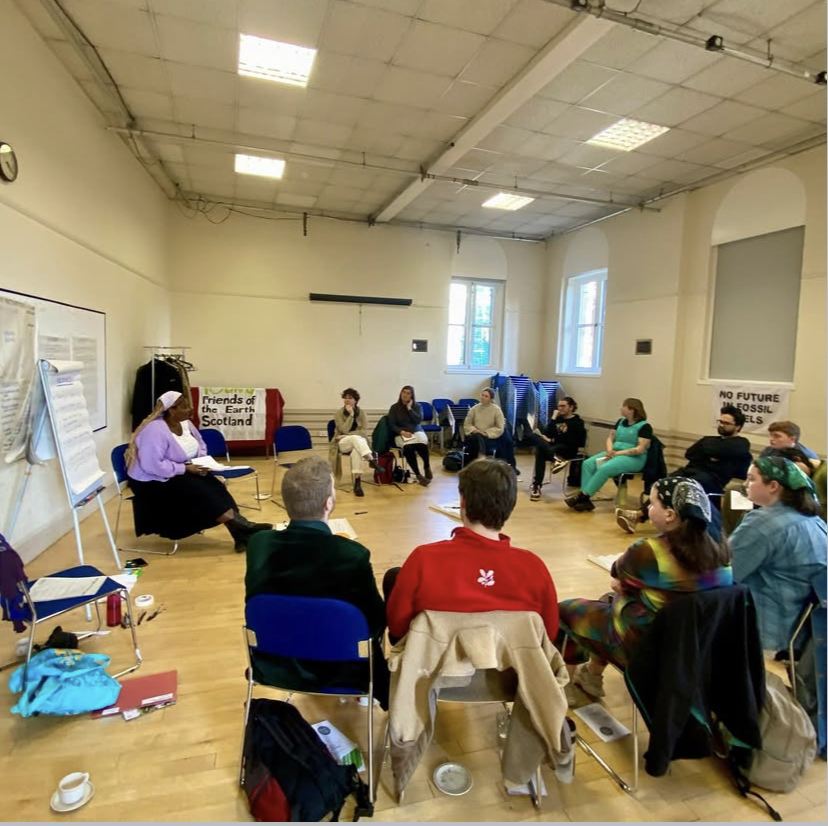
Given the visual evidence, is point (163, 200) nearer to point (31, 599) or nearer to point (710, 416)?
point (31, 599)

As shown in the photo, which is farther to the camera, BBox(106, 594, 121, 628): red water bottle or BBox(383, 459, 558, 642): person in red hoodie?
BBox(106, 594, 121, 628): red water bottle

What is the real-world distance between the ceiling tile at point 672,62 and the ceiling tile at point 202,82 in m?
3.17

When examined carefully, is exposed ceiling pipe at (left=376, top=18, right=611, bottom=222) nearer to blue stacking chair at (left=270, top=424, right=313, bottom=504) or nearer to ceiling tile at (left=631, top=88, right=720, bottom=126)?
ceiling tile at (left=631, top=88, right=720, bottom=126)

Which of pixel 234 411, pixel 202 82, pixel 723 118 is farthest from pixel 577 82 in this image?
pixel 234 411

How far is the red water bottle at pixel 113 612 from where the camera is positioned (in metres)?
2.81

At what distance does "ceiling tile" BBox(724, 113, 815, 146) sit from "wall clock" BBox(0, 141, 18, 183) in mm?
5858

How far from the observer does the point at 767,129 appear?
15.7 feet

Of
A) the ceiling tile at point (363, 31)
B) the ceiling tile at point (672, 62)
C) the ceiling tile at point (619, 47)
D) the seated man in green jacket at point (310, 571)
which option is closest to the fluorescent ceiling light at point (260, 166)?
the ceiling tile at point (363, 31)

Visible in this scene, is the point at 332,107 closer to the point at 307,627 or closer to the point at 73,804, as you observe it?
the point at 307,627

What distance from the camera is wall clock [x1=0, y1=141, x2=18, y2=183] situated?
123 inches

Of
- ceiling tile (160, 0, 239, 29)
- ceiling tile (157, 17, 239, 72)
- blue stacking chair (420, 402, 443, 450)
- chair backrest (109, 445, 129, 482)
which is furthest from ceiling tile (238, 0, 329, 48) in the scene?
blue stacking chair (420, 402, 443, 450)

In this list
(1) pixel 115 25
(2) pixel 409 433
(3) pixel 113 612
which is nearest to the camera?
(3) pixel 113 612

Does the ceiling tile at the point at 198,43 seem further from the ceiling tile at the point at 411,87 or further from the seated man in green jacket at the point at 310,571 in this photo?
the seated man in green jacket at the point at 310,571

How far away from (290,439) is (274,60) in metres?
3.42
